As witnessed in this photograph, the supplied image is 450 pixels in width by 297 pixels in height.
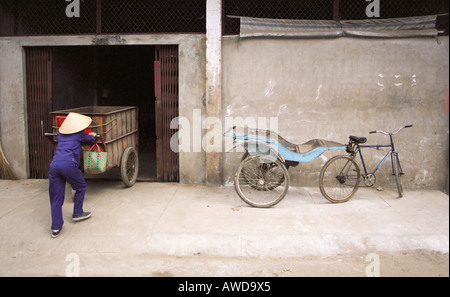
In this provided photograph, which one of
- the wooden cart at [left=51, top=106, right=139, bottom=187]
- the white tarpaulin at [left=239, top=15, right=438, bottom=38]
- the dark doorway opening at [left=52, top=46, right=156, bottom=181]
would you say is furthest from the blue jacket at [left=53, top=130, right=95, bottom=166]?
the dark doorway opening at [left=52, top=46, right=156, bottom=181]

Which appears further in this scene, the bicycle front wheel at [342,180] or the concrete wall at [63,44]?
the concrete wall at [63,44]

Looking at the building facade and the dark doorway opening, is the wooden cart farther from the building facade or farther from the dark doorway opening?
the dark doorway opening

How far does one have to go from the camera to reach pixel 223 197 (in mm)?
7219

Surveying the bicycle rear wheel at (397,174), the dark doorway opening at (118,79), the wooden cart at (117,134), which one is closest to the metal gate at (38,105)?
the wooden cart at (117,134)

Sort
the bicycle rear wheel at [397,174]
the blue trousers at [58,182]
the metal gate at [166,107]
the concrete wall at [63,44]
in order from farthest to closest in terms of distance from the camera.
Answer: the metal gate at [166,107]
the concrete wall at [63,44]
the bicycle rear wheel at [397,174]
the blue trousers at [58,182]

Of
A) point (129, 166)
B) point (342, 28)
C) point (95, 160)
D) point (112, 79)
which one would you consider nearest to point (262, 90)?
point (342, 28)

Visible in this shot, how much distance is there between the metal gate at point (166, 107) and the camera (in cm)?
789

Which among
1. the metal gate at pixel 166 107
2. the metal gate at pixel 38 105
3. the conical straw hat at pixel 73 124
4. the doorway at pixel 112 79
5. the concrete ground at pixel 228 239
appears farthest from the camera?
the doorway at pixel 112 79

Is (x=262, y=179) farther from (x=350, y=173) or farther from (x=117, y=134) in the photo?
(x=117, y=134)

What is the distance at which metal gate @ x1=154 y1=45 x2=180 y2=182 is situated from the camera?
7.89 m

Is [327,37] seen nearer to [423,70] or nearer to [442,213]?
[423,70]

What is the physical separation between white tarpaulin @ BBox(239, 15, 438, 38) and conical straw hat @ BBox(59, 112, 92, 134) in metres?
3.28

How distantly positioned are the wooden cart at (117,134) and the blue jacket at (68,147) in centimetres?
60

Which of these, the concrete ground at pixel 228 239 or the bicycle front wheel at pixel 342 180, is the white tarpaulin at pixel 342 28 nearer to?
the bicycle front wheel at pixel 342 180
